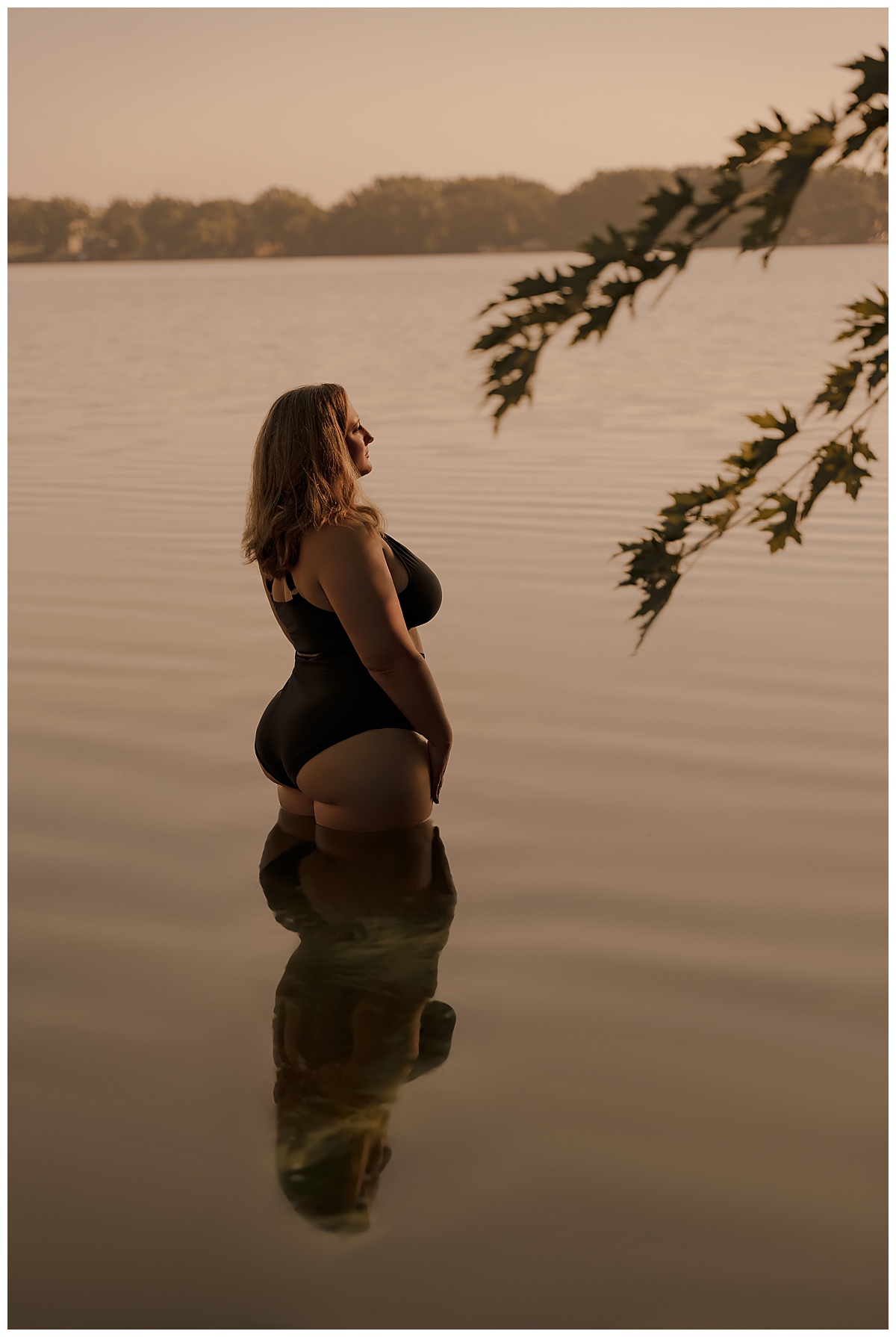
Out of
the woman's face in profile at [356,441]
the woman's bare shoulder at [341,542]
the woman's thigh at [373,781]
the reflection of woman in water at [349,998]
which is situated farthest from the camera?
the woman's thigh at [373,781]

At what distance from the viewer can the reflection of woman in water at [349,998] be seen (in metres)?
3.21

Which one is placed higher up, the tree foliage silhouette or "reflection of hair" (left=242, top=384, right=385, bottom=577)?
the tree foliage silhouette

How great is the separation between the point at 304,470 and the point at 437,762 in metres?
1.21

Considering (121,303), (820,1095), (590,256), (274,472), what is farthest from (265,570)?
(121,303)

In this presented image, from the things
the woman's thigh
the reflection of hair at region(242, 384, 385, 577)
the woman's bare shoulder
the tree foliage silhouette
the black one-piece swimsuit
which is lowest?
the woman's thigh

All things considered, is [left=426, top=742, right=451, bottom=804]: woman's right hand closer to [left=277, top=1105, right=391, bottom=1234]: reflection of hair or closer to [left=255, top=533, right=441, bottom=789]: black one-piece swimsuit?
[left=255, top=533, right=441, bottom=789]: black one-piece swimsuit

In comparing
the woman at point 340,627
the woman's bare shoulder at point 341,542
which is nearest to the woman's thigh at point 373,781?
the woman at point 340,627

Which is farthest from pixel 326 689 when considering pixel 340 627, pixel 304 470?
pixel 304 470

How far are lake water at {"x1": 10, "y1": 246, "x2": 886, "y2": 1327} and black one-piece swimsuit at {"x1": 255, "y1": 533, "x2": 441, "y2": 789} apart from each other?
0.49m

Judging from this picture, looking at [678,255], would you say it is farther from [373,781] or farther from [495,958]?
[373,781]

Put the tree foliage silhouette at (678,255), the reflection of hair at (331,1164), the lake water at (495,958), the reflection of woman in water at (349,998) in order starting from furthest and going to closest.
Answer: the reflection of woman in water at (349,998) → the reflection of hair at (331,1164) → the lake water at (495,958) → the tree foliage silhouette at (678,255)

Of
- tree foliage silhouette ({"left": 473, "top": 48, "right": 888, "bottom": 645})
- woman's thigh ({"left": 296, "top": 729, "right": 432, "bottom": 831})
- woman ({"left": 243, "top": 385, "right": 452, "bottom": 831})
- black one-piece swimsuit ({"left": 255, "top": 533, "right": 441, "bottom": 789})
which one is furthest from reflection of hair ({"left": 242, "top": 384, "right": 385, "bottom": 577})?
tree foliage silhouette ({"left": 473, "top": 48, "right": 888, "bottom": 645})

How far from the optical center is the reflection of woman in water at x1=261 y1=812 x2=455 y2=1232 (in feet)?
10.5

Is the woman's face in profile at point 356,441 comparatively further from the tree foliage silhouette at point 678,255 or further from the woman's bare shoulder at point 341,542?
the tree foliage silhouette at point 678,255
